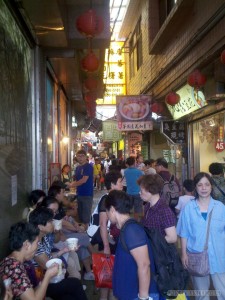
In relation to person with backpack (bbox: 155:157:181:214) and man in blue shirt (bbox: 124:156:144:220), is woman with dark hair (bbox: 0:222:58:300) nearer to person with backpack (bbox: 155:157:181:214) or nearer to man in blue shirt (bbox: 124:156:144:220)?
person with backpack (bbox: 155:157:181:214)

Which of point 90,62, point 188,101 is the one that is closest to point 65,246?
point 90,62

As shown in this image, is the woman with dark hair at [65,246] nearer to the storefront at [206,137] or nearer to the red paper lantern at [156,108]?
the storefront at [206,137]

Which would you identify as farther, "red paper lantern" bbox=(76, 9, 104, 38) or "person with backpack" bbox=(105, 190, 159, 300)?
"red paper lantern" bbox=(76, 9, 104, 38)

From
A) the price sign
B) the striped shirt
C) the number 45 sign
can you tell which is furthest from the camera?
the price sign

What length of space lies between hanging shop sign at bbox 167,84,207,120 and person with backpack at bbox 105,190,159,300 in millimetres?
7028

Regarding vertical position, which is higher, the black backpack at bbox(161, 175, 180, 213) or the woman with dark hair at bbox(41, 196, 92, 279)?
the black backpack at bbox(161, 175, 180, 213)

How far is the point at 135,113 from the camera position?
14.4 m

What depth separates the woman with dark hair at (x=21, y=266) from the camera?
3090mm

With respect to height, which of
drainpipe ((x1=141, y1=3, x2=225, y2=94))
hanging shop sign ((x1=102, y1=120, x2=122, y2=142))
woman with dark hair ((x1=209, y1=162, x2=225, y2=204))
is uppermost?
drainpipe ((x1=141, y1=3, x2=225, y2=94))

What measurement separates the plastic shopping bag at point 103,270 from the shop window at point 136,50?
14.9 meters

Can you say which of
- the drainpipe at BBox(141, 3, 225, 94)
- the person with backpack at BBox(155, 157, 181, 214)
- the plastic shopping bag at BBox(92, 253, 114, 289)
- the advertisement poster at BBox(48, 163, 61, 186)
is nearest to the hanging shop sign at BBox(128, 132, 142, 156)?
the drainpipe at BBox(141, 3, 225, 94)

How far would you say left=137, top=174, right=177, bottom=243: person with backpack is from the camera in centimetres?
407

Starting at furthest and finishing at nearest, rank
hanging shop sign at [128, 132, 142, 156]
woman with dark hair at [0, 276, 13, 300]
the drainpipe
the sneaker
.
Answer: hanging shop sign at [128, 132, 142, 156], the drainpipe, the sneaker, woman with dark hair at [0, 276, 13, 300]

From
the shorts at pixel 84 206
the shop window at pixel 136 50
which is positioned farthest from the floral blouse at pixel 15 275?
the shop window at pixel 136 50
